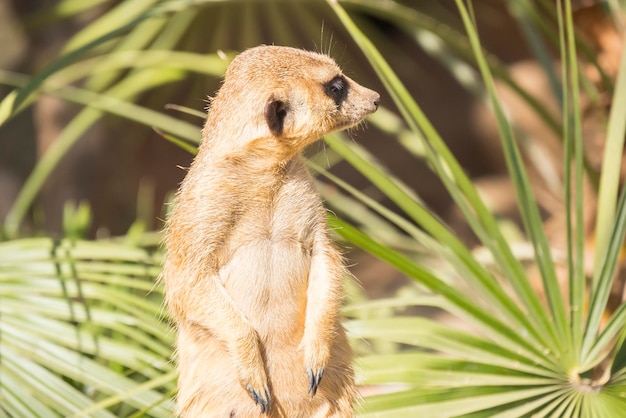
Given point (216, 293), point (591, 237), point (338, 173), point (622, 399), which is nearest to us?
point (216, 293)

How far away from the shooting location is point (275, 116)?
3.77 ft

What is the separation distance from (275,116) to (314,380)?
33 cm

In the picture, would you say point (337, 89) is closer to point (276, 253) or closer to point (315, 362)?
point (276, 253)

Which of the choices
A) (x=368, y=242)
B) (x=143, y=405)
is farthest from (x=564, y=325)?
(x=143, y=405)

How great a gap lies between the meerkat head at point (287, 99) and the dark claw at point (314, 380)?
28 centimetres

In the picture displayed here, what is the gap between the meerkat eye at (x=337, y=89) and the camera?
3.97ft

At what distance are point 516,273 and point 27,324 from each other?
0.91m

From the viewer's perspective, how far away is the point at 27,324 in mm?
1739

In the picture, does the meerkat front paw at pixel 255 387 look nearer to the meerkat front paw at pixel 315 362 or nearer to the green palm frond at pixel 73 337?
Result: the meerkat front paw at pixel 315 362

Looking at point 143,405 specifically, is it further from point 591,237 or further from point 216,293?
point 591,237

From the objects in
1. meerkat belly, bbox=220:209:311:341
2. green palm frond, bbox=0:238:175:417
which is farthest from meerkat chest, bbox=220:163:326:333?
green palm frond, bbox=0:238:175:417

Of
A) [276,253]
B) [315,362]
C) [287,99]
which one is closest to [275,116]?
[287,99]

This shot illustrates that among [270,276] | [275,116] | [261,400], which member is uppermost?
[275,116]

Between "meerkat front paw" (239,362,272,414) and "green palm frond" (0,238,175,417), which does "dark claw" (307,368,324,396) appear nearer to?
"meerkat front paw" (239,362,272,414)
